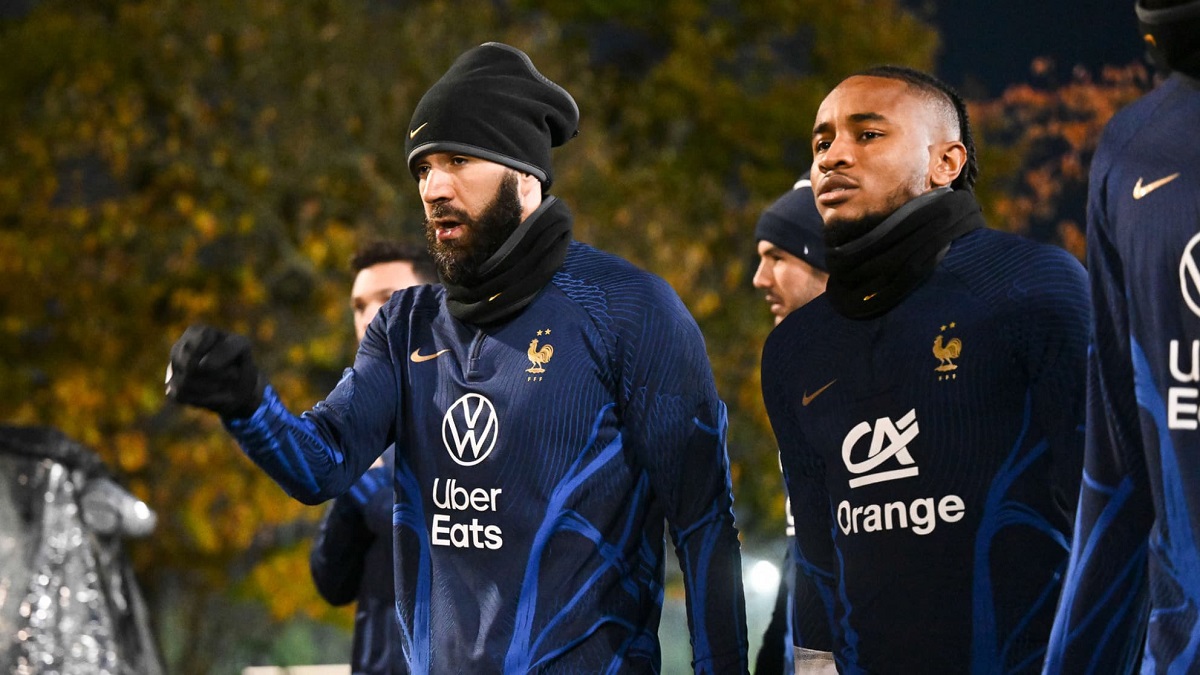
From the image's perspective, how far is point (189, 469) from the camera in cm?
1178

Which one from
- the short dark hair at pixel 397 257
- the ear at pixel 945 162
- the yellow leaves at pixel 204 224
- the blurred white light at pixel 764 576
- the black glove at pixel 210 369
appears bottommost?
the blurred white light at pixel 764 576

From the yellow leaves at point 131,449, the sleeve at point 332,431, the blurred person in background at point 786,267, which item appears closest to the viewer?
the sleeve at point 332,431

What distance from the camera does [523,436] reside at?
3.76 metres

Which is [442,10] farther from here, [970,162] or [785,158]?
[970,162]

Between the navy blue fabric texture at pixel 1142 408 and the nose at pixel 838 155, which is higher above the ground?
the nose at pixel 838 155

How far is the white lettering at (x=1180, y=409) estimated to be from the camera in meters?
2.33

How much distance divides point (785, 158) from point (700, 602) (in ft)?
44.2

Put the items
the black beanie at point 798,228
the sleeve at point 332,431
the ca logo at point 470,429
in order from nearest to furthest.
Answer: the sleeve at point 332,431
the ca logo at point 470,429
the black beanie at point 798,228

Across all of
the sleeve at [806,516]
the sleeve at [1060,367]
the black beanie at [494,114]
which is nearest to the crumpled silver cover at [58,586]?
the black beanie at [494,114]

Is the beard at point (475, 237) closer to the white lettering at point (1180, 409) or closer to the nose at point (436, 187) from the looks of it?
the nose at point (436, 187)

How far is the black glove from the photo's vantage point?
129 inches

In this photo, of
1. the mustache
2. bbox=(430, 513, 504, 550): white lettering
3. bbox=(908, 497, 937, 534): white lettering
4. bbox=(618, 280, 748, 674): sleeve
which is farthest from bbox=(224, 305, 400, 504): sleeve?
bbox=(908, 497, 937, 534): white lettering

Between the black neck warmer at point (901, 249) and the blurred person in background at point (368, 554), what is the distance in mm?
2444

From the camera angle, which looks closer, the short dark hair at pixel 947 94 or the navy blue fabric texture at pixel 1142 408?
the navy blue fabric texture at pixel 1142 408
